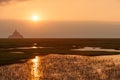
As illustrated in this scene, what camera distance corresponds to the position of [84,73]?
3384 centimetres

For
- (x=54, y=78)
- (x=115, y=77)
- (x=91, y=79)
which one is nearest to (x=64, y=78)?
(x=54, y=78)

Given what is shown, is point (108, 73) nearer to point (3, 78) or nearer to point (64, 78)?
point (64, 78)

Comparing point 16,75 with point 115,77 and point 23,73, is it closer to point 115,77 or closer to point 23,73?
point 23,73

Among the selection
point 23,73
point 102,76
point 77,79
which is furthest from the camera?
point 23,73

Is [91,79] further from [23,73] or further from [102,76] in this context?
[23,73]

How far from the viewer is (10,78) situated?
29.8 metres

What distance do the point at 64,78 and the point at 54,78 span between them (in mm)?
1151

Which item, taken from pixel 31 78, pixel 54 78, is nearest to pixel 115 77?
pixel 54 78

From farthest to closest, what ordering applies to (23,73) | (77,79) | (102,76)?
(23,73) < (102,76) < (77,79)

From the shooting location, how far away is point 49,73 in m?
33.7

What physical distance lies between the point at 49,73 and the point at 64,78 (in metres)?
4.23

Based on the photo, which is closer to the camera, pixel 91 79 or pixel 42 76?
pixel 91 79

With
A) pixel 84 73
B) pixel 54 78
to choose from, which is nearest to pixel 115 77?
pixel 84 73

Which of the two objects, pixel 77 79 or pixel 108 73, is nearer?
pixel 77 79
